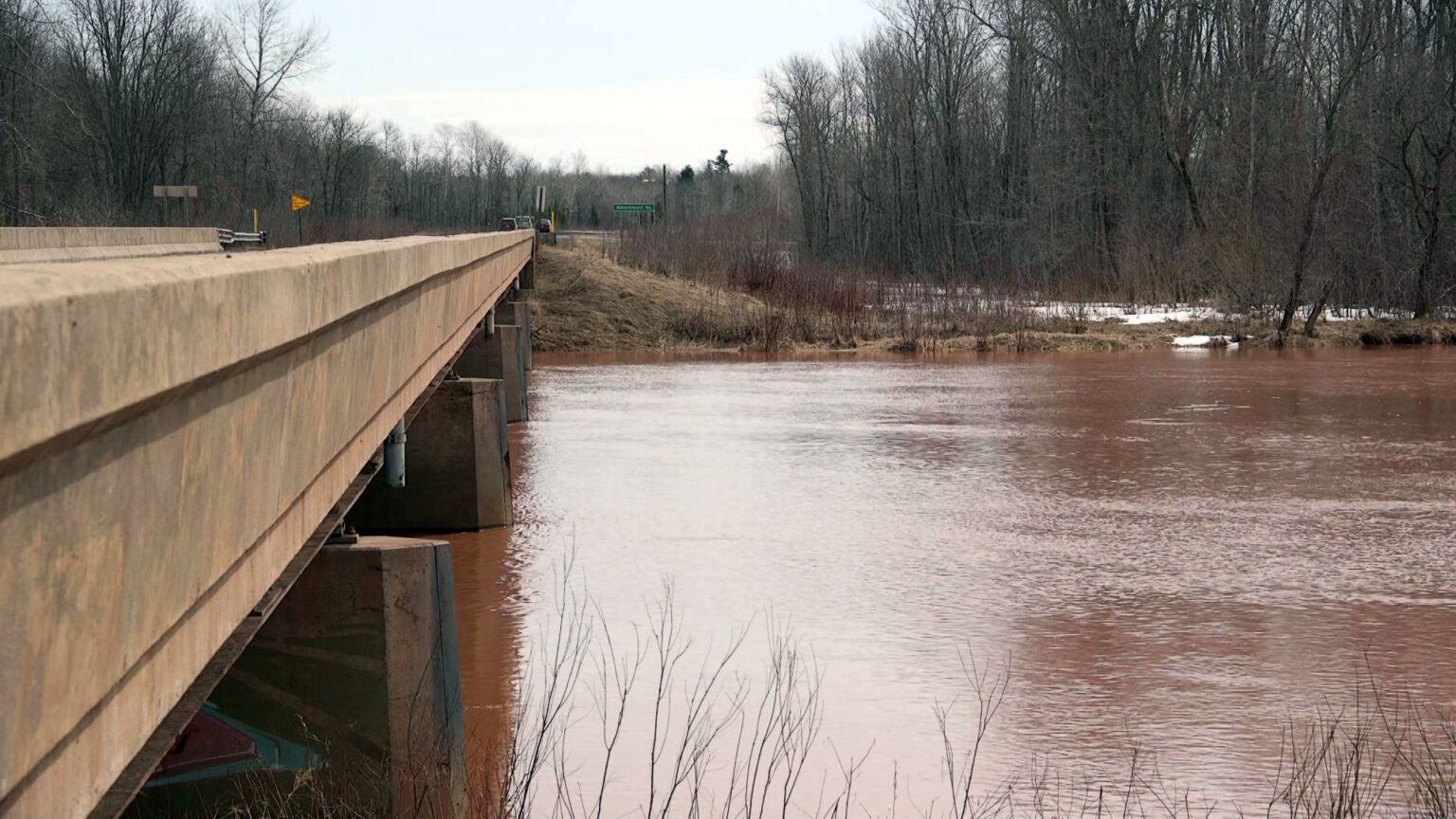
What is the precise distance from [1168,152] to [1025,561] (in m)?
39.7

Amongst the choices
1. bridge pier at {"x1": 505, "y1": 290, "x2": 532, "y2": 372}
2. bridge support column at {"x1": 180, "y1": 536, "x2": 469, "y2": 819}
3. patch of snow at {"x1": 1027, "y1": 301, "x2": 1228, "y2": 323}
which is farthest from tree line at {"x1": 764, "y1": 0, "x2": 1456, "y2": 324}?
bridge support column at {"x1": 180, "y1": 536, "x2": 469, "y2": 819}

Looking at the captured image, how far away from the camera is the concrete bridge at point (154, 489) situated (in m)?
2.12

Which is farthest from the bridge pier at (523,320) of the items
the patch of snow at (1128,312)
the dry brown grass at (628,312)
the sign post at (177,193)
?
the patch of snow at (1128,312)

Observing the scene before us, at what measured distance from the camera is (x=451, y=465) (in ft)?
38.1

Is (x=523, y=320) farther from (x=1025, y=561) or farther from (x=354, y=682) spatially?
(x=354, y=682)

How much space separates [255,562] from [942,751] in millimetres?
3448

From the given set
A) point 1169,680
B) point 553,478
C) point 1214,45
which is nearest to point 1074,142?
point 1214,45

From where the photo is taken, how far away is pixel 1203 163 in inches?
1967

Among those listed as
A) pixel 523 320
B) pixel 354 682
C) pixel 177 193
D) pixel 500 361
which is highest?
pixel 177 193

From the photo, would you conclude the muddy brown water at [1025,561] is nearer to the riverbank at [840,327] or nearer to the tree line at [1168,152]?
the riverbank at [840,327]

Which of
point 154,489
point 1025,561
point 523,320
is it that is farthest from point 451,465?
point 523,320

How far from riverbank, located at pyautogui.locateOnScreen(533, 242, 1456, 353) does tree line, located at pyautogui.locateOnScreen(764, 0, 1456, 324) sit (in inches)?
61.2

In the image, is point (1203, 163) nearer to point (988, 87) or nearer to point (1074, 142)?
point (1074, 142)

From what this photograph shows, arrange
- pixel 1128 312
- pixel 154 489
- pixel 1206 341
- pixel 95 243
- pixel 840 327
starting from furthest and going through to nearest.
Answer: pixel 1128 312 < pixel 840 327 < pixel 1206 341 < pixel 95 243 < pixel 154 489
